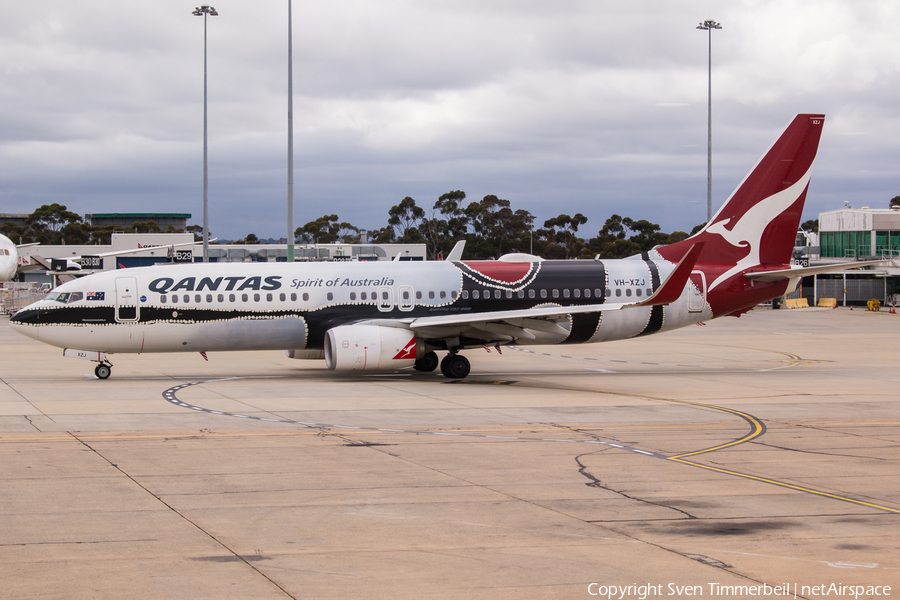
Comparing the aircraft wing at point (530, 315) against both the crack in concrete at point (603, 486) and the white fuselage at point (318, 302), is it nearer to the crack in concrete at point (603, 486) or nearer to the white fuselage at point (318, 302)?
the white fuselage at point (318, 302)

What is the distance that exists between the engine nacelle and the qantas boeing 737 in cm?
3

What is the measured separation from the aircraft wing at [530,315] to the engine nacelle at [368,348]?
84cm

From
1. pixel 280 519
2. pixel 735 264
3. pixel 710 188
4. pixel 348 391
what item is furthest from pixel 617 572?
pixel 710 188

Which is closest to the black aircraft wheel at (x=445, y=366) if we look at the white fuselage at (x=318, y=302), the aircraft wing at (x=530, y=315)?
the white fuselage at (x=318, y=302)

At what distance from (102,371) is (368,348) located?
8315 millimetres

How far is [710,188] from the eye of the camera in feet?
189

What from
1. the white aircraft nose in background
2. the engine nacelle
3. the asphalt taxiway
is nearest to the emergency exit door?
the asphalt taxiway

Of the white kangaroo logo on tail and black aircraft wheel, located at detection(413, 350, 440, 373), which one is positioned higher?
the white kangaroo logo on tail

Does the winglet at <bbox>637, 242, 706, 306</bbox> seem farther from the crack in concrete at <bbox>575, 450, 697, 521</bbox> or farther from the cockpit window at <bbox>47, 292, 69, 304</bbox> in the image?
the cockpit window at <bbox>47, 292, 69, 304</bbox>

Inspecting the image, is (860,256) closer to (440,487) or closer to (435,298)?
(435,298)

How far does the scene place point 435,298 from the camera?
27625 mm

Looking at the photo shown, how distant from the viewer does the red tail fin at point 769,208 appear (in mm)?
29562

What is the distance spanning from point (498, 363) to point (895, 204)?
127768 millimetres
